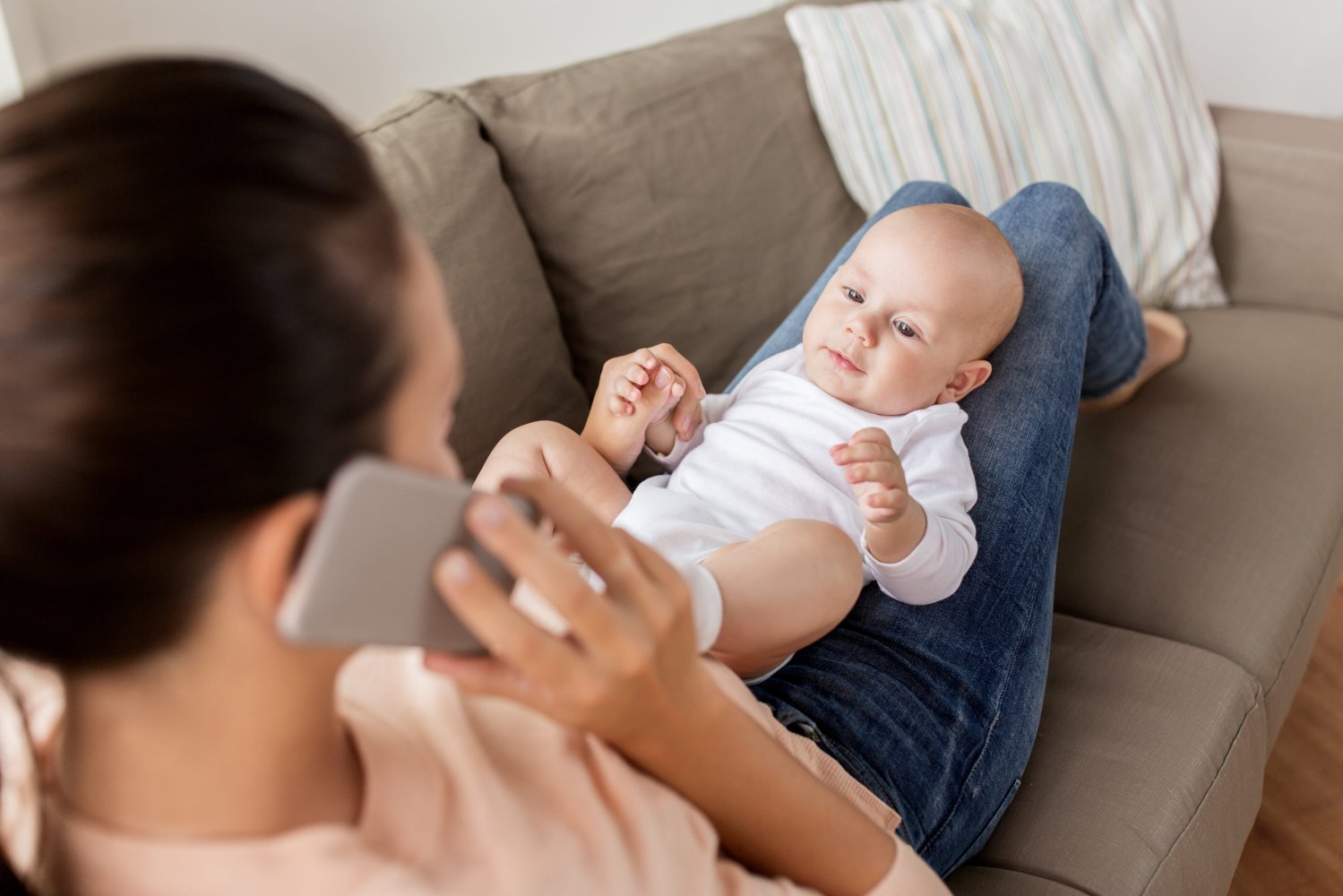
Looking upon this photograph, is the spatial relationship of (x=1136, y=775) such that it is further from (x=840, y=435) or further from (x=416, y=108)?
(x=416, y=108)

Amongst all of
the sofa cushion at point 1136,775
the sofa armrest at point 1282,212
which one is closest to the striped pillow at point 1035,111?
the sofa armrest at point 1282,212

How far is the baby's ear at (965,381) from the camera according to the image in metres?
1.41

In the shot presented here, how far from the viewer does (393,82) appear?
7.41ft

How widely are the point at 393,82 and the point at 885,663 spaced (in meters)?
1.65

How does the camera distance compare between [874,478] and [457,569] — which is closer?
[457,569]

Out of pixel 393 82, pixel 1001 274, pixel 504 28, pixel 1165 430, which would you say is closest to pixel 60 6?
pixel 393 82

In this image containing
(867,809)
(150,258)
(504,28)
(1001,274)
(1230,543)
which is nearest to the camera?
(150,258)

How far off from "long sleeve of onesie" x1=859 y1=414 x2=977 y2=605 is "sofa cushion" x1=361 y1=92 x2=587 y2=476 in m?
0.54

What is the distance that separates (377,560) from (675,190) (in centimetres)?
130

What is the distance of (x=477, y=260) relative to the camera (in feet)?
4.95

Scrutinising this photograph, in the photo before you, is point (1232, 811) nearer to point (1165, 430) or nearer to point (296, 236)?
point (1165, 430)

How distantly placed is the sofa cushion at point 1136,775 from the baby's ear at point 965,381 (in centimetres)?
36

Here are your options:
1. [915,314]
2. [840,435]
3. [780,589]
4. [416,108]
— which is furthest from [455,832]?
[416,108]

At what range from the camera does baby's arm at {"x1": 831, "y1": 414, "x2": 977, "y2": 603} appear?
1090 mm
